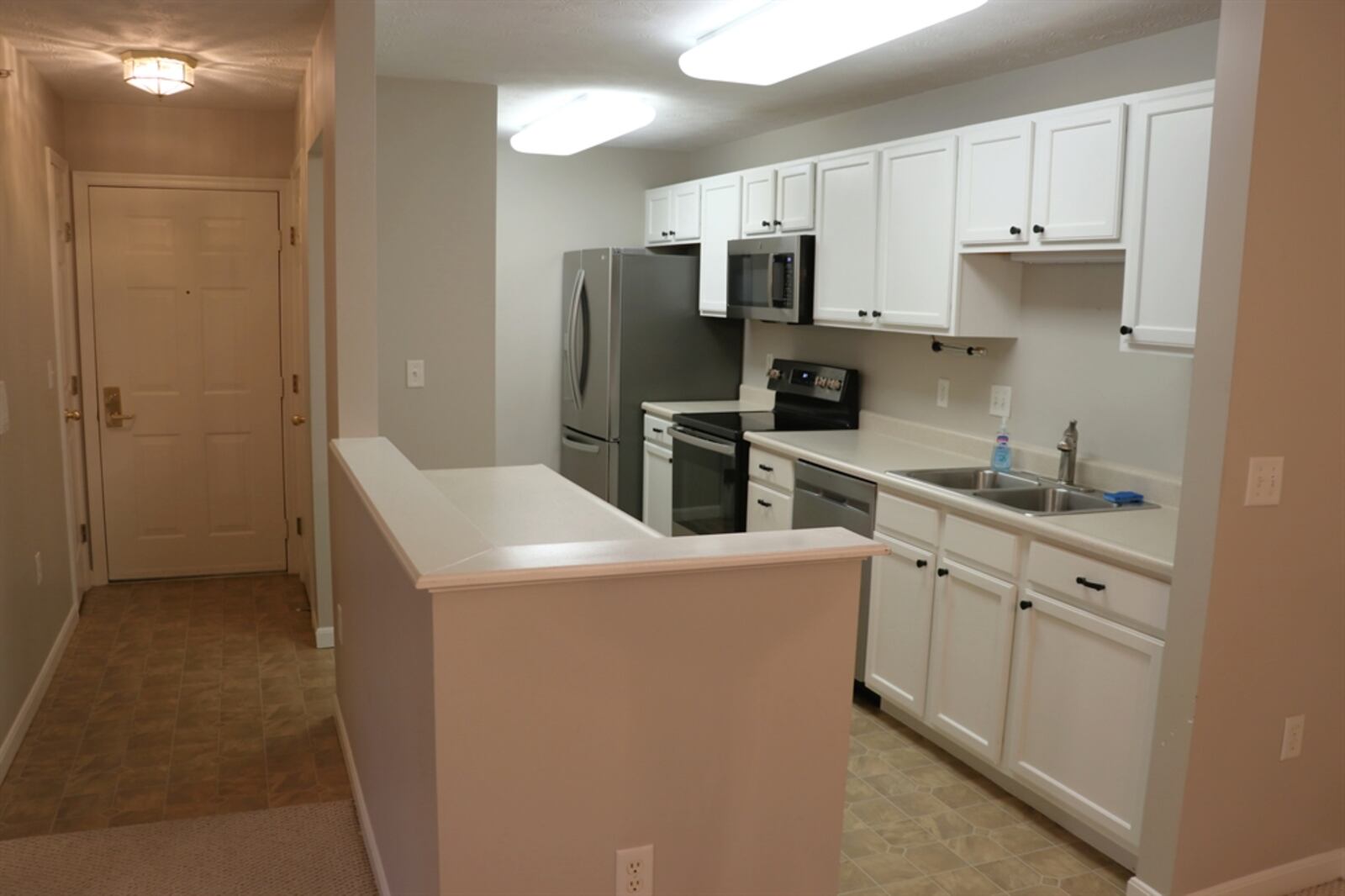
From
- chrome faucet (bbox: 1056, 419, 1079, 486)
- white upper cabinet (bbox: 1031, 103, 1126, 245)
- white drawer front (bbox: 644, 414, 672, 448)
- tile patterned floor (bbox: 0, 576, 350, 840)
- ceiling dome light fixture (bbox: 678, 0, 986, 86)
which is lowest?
tile patterned floor (bbox: 0, 576, 350, 840)

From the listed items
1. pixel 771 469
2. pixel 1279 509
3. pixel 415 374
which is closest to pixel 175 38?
pixel 415 374

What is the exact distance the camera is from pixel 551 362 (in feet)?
20.7

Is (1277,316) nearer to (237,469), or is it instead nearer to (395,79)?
(395,79)

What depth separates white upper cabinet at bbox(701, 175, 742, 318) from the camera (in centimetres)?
534

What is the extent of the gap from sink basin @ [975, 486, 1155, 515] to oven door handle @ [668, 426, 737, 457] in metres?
1.37

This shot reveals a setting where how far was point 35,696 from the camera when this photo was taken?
3838 millimetres

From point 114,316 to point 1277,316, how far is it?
16.7 ft

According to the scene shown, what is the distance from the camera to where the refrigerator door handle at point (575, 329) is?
5.93 m

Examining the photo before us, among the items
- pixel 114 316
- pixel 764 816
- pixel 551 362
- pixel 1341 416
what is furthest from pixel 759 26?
pixel 114 316

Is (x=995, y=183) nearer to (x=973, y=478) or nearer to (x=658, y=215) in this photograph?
(x=973, y=478)

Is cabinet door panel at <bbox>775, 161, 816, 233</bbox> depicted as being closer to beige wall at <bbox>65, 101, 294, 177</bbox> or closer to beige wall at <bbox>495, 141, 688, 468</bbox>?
beige wall at <bbox>495, 141, 688, 468</bbox>

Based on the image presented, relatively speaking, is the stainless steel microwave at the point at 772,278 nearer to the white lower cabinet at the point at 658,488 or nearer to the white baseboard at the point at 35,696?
the white lower cabinet at the point at 658,488

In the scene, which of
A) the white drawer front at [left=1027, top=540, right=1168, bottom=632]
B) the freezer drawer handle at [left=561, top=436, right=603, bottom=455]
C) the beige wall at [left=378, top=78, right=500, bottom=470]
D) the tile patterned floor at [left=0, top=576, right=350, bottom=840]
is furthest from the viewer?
the freezer drawer handle at [left=561, top=436, right=603, bottom=455]

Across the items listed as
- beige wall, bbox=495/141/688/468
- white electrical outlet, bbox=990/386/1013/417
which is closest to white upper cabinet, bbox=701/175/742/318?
beige wall, bbox=495/141/688/468
